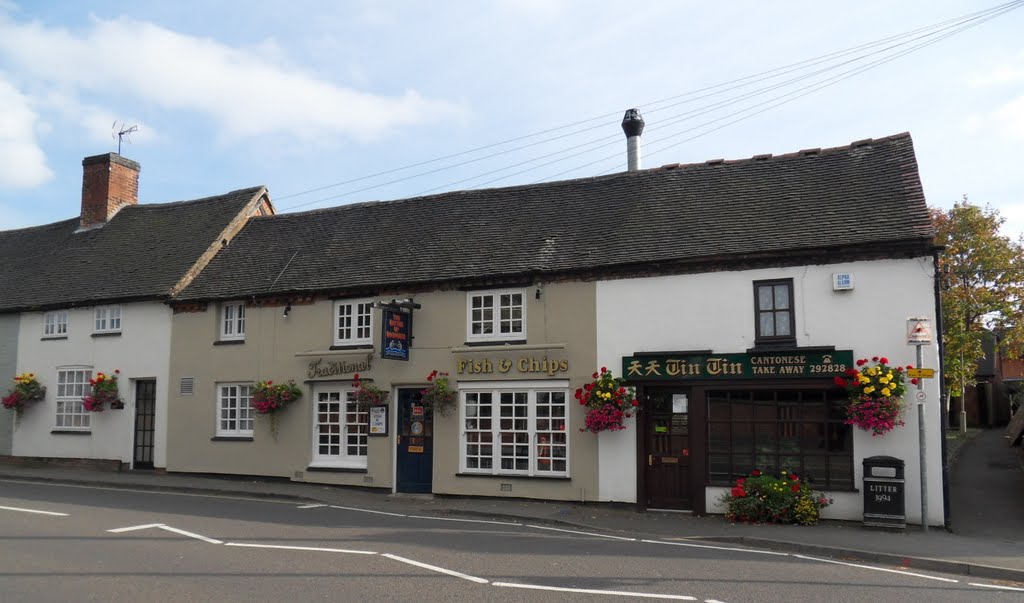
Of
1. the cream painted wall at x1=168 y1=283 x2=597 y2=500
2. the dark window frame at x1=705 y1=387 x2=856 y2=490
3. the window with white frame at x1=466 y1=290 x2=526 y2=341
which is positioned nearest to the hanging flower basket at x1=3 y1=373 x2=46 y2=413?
the cream painted wall at x1=168 y1=283 x2=597 y2=500

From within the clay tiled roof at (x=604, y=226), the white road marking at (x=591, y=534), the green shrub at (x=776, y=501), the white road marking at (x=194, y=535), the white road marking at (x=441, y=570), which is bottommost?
the white road marking at (x=591, y=534)

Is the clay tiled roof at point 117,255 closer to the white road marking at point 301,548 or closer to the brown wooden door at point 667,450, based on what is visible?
the white road marking at point 301,548

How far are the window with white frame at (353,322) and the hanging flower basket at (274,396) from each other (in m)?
1.53

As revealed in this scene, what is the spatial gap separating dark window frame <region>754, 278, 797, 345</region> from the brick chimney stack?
71.1ft

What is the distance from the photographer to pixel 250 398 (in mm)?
20109

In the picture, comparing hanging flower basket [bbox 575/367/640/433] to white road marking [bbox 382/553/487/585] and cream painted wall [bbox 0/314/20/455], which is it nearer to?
white road marking [bbox 382/553/487/585]

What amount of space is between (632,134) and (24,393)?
1839cm

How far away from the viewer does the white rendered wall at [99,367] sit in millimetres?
21500

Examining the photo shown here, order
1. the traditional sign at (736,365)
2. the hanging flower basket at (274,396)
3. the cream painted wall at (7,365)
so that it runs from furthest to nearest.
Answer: the cream painted wall at (7,365) < the hanging flower basket at (274,396) < the traditional sign at (736,365)

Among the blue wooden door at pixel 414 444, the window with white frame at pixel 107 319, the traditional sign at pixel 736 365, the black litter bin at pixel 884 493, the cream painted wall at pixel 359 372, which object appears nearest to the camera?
the black litter bin at pixel 884 493

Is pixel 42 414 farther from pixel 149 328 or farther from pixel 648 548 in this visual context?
pixel 648 548

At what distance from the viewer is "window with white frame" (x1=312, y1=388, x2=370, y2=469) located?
60.9 ft

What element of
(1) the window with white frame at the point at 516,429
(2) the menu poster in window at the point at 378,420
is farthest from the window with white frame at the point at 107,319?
(1) the window with white frame at the point at 516,429

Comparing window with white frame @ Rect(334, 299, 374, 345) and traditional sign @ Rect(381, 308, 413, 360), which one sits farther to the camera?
window with white frame @ Rect(334, 299, 374, 345)
